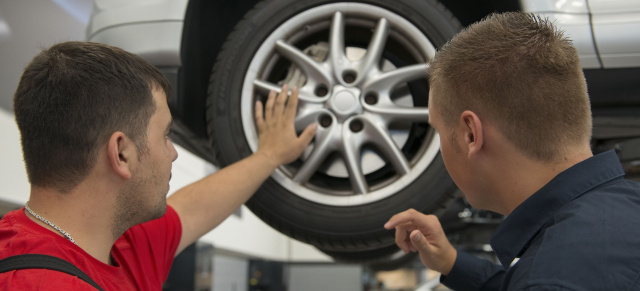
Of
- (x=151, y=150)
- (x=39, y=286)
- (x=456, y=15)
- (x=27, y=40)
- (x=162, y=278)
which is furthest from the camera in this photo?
(x=27, y=40)

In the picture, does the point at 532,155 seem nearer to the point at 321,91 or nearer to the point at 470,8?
the point at 321,91

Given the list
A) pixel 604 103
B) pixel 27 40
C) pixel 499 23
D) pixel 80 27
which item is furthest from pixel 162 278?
pixel 80 27

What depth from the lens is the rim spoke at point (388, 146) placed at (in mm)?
1892

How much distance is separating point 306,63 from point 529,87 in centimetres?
98

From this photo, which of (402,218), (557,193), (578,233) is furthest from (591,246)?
(402,218)

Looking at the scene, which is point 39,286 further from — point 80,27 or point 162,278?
point 80,27

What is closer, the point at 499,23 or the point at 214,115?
the point at 499,23

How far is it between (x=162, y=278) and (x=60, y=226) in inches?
19.9

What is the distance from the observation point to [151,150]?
1.40m

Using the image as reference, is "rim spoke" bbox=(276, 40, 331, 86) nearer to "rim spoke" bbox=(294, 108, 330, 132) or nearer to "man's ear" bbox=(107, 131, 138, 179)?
"rim spoke" bbox=(294, 108, 330, 132)

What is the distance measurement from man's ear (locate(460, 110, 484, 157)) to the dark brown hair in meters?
0.74

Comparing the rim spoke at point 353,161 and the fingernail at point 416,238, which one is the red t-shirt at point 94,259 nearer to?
the rim spoke at point 353,161

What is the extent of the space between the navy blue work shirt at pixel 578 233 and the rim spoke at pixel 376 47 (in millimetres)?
892

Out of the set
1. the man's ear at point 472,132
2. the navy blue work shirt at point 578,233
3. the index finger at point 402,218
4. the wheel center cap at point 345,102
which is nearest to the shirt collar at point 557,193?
the navy blue work shirt at point 578,233
